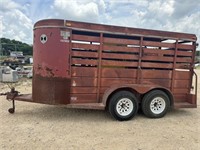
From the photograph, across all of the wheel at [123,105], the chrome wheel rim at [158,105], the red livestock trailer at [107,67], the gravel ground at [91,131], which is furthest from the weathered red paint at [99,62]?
the gravel ground at [91,131]

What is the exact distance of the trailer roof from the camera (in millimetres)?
4879

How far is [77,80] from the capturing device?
16.9 ft

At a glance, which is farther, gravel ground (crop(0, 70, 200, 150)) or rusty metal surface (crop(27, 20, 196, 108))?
rusty metal surface (crop(27, 20, 196, 108))

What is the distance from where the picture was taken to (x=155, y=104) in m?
5.55

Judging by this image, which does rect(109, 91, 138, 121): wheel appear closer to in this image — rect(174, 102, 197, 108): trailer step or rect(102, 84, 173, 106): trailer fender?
rect(102, 84, 173, 106): trailer fender

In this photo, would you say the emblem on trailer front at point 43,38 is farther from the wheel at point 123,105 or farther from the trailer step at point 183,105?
the trailer step at point 183,105

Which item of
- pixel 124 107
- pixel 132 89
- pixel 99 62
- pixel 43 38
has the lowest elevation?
pixel 124 107

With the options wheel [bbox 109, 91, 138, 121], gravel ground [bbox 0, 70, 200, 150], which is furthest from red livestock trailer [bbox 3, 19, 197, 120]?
gravel ground [bbox 0, 70, 200, 150]

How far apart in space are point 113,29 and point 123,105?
1870 mm

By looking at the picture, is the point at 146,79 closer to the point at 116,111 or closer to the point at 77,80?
the point at 116,111

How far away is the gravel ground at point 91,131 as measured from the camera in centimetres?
381

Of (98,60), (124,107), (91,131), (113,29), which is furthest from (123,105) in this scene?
(113,29)

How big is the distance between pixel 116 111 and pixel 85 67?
1.29 metres

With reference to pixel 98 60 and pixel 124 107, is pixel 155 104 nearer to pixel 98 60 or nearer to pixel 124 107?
pixel 124 107
